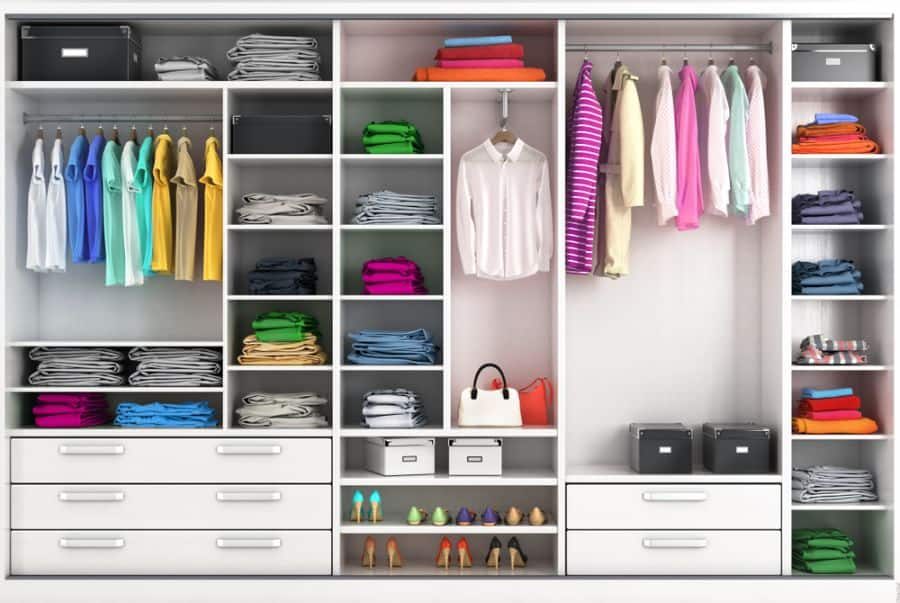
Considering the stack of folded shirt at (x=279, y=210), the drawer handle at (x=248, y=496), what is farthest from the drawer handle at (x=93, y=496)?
the stack of folded shirt at (x=279, y=210)

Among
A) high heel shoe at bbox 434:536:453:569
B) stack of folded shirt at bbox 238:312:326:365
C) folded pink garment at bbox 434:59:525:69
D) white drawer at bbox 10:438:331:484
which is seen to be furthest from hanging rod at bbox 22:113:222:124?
high heel shoe at bbox 434:536:453:569

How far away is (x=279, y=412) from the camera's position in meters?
4.47

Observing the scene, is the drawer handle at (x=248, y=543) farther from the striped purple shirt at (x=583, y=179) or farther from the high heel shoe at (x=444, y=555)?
the striped purple shirt at (x=583, y=179)

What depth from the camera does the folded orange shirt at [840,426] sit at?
14.6 feet

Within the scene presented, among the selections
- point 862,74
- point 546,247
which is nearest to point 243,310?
point 546,247

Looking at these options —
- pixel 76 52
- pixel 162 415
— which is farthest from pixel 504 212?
pixel 76 52

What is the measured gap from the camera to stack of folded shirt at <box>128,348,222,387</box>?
4.50 m

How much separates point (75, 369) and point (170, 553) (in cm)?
93

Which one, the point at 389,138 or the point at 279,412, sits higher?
the point at 389,138

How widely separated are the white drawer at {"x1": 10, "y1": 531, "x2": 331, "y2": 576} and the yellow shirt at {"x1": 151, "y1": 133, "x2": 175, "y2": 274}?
120 centimetres

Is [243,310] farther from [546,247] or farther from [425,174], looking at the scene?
[546,247]

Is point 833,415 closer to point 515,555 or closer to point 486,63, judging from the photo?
point 515,555

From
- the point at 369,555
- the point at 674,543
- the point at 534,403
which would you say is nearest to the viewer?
the point at 674,543

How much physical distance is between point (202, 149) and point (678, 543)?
287 cm
